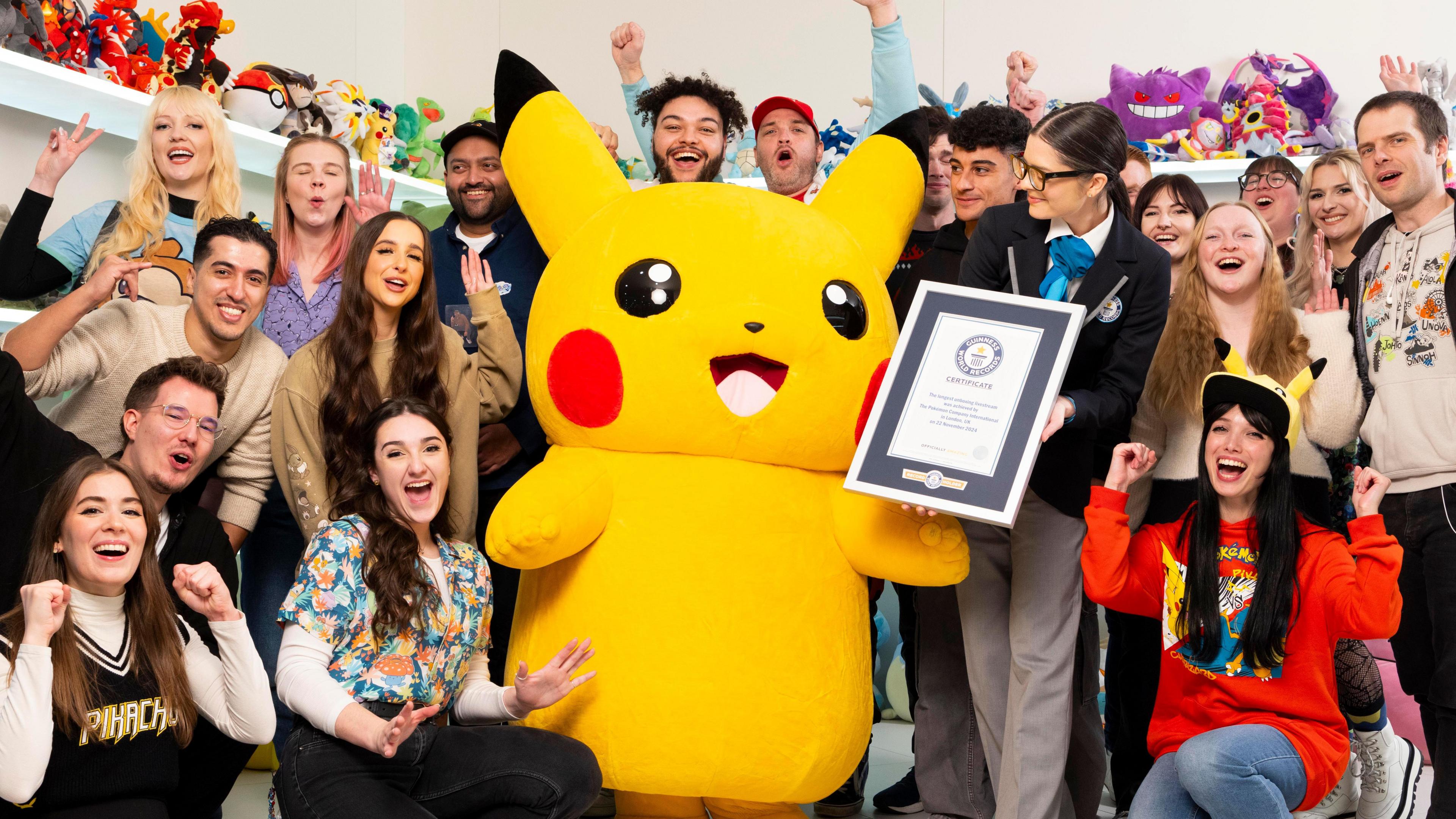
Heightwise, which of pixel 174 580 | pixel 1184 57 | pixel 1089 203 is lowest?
pixel 174 580

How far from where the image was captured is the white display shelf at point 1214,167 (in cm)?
459

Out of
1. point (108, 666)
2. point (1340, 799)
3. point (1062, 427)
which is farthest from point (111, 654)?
point (1340, 799)

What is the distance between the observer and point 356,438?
2533 millimetres

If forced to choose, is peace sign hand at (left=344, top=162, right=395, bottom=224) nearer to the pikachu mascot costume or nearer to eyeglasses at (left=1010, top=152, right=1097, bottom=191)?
the pikachu mascot costume

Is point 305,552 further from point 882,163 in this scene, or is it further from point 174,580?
point 882,163

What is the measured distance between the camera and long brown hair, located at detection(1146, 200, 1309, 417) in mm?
2838

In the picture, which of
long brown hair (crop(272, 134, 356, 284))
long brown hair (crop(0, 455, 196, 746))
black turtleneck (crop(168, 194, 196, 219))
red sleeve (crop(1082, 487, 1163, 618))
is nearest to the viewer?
long brown hair (crop(0, 455, 196, 746))

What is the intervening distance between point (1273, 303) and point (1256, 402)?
491 millimetres

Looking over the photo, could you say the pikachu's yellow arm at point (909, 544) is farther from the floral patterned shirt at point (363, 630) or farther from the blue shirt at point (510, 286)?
the blue shirt at point (510, 286)

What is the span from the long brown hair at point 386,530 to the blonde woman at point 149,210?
98 centimetres

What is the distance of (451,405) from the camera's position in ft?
8.96

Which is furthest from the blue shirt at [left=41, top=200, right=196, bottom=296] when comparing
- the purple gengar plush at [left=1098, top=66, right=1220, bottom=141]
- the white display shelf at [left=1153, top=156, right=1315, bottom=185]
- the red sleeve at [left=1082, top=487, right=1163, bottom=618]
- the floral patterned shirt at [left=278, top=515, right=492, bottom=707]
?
the purple gengar plush at [left=1098, top=66, right=1220, bottom=141]

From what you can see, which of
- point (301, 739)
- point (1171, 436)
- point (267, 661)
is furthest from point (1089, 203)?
point (267, 661)

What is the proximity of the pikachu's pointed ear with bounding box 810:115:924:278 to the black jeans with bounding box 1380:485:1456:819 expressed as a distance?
1262 millimetres
